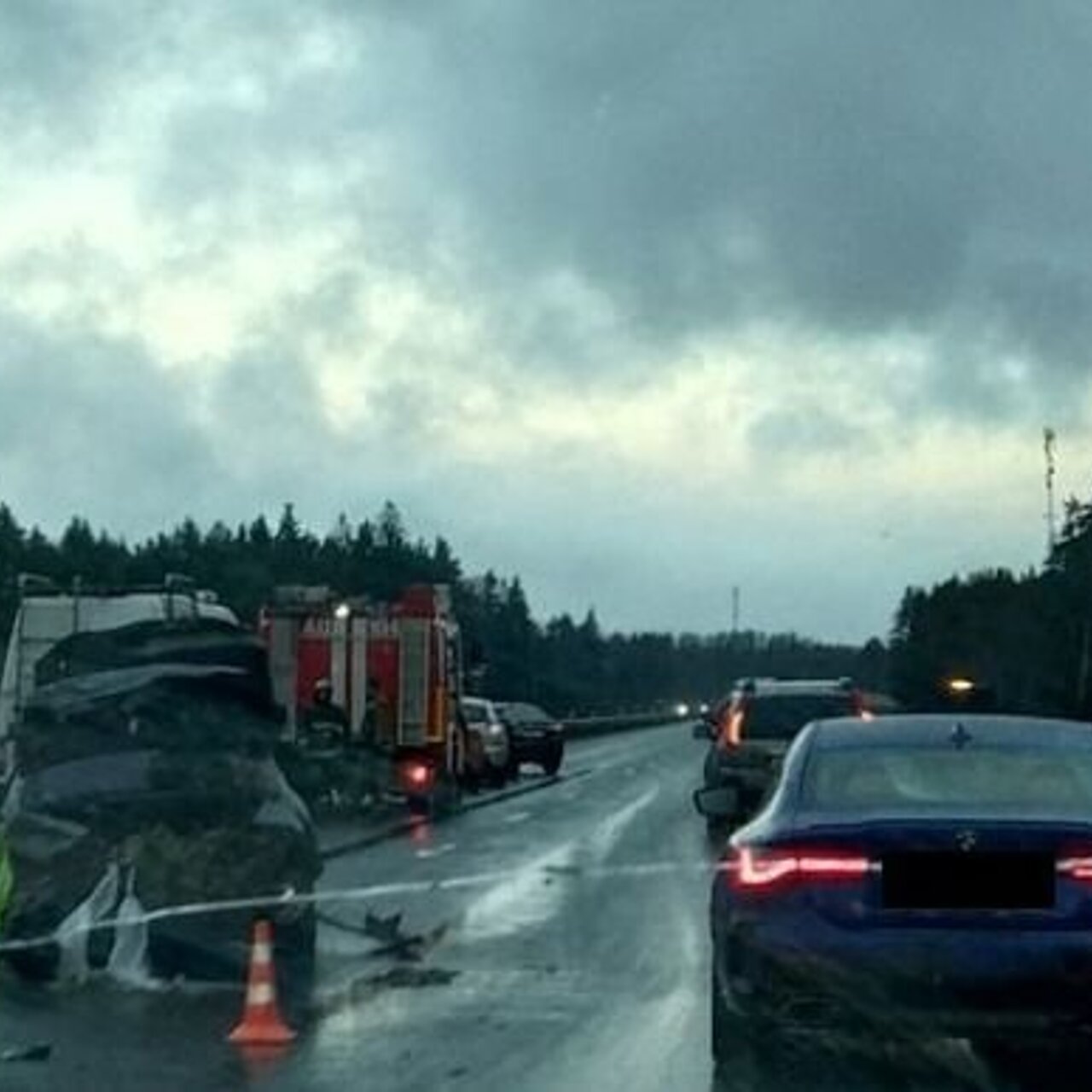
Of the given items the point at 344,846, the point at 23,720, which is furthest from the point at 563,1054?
the point at 344,846

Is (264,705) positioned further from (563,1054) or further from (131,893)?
(563,1054)

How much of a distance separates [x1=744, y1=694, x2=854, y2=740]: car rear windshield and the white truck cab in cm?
618

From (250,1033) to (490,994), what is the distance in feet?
8.20

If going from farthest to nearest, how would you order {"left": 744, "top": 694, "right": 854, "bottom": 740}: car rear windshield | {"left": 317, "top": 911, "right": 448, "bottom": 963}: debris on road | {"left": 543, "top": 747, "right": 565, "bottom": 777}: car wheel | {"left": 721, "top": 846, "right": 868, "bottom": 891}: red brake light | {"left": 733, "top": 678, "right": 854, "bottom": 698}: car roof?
1. {"left": 543, "top": 747, "right": 565, "bottom": 777}: car wheel
2. {"left": 733, "top": 678, "right": 854, "bottom": 698}: car roof
3. {"left": 744, "top": 694, "right": 854, "bottom": 740}: car rear windshield
4. {"left": 317, "top": 911, "right": 448, "bottom": 963}: debris on road
5. {"left": 721, "top": 846, "right": 868, "bottom": 891}: red brake light

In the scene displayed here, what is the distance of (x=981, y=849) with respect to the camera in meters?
11.0

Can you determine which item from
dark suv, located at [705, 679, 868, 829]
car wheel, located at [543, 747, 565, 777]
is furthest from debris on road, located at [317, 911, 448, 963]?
car wheel, located at [543, 747, 565, 777]

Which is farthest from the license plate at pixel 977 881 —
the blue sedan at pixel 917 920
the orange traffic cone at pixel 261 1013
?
the orange traffic cone at pixel 261 1013

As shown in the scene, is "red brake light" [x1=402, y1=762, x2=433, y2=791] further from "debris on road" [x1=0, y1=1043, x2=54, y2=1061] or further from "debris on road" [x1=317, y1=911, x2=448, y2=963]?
"debris on road" [x1=0, y1=1043, x2=54, y2=1061]

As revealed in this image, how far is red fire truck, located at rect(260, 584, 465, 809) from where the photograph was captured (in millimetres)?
42500

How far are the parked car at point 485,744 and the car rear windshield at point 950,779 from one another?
Result: 3724 cm

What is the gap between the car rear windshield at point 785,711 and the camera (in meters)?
33.9

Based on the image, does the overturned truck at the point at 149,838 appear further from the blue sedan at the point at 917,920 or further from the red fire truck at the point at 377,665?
the red fire truck at the point at 377,665

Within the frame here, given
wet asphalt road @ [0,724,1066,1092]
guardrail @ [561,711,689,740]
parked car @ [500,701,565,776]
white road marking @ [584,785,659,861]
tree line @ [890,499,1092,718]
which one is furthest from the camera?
guardrail @ [561,711,689,740]

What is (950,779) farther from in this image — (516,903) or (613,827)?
(613,827)
